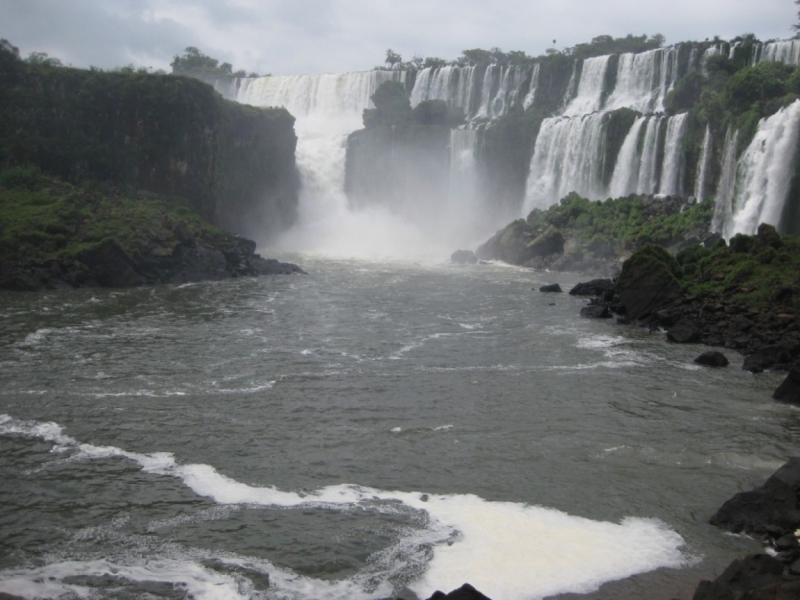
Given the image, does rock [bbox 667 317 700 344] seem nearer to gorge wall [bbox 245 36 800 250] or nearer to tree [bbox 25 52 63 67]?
gorge wall [bbox 245 36 800 250]

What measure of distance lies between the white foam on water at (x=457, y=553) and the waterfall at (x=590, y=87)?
57741 mm

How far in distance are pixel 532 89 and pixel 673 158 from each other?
26380 mm

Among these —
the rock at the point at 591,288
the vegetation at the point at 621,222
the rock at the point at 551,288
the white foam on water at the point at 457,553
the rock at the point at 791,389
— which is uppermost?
the vegetation at the point at 621,222

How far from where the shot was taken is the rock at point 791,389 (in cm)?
2033

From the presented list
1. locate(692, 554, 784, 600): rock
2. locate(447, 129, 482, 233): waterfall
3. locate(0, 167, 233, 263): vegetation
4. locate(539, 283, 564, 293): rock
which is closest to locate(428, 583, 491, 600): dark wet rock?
locate(692, 554, 784, 600): rock

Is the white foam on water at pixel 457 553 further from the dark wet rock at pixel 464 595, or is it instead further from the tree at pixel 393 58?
the tree at pixel 393 58

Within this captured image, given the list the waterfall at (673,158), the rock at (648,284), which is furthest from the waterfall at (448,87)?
the rock at (648,284)

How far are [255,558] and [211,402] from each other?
28.1 feet

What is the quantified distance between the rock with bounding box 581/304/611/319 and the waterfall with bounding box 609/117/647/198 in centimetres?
2208

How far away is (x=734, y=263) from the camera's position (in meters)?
32.0

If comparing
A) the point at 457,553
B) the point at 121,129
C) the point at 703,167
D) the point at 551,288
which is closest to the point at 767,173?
the point at 703,167

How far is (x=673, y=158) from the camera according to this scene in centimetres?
5066

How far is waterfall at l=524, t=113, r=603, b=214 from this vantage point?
55.7m

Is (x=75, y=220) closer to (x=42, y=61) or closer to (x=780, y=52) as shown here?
(x=42, y=61)
